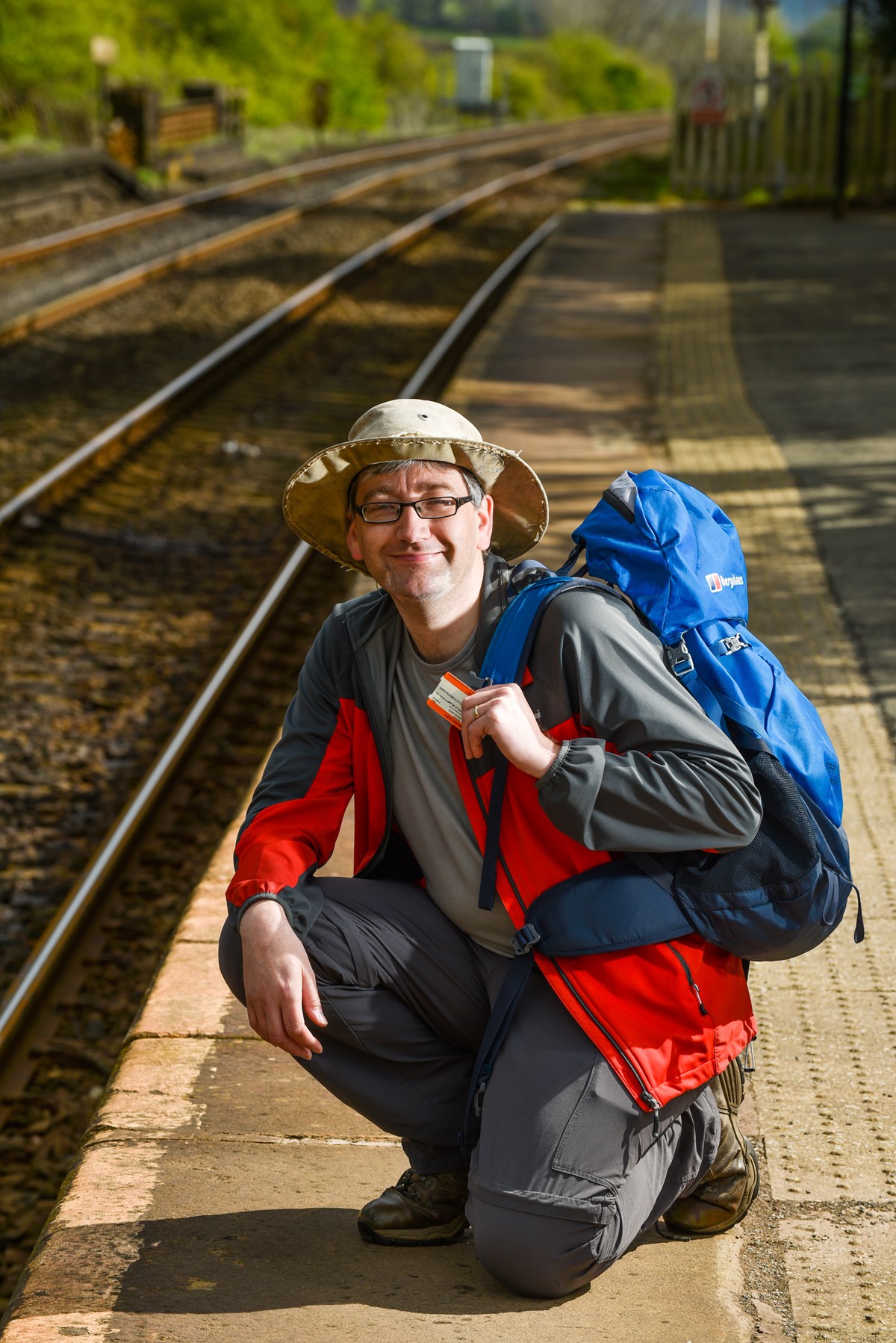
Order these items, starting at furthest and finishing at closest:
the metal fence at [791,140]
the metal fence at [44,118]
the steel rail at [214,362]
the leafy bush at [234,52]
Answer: the leafy bush at [234,52] < the metal fence at [44,118] < the metal fence at [791,140] < the steel rail at [214,362]

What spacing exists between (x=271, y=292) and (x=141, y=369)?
3.96 metres

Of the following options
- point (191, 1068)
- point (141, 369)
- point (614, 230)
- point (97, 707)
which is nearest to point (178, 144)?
point (614, 230)

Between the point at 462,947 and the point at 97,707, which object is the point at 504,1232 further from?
the point at 97,707

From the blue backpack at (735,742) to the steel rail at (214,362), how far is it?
6.11 meters

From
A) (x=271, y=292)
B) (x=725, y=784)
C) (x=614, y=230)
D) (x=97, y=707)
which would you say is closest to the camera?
(x=725, y=784)

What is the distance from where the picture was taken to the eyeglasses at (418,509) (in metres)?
2.68

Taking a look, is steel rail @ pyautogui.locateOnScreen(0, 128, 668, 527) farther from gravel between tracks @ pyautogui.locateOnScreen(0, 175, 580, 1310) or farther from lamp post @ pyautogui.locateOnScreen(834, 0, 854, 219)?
lamp post @ pyautogui.locateOnScreen(834, 0, 854, 219)

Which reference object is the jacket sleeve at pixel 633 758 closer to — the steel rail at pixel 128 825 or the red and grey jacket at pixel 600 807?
the red and grey jacket at pixel 600 807

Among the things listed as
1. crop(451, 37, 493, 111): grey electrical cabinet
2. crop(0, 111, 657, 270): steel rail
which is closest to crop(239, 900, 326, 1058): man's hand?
crop(0, 111, 657, 270): steel rail

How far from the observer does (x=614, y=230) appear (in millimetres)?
20859

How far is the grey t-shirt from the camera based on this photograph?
268 cm

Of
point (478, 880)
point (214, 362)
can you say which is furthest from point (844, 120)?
point (478, 880)

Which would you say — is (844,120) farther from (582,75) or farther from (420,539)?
(582,75)

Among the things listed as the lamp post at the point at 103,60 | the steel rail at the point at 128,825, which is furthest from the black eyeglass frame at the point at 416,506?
the lamp post at the point at 103,60
